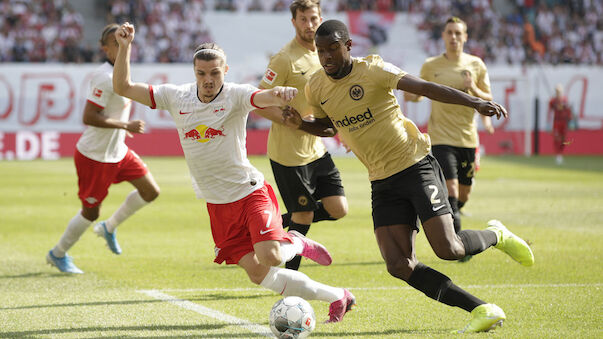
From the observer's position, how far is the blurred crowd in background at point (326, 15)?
33781 millimetres

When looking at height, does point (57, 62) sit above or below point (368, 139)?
below

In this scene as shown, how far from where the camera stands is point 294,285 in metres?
6.09

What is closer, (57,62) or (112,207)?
(112,207)

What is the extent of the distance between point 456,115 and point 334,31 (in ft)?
13.8

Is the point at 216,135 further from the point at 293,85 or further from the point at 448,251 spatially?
the point at 448,251

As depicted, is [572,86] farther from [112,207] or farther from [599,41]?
[112,207]

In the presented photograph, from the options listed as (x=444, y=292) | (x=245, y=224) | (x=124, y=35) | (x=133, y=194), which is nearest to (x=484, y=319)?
(x=444, y=292)

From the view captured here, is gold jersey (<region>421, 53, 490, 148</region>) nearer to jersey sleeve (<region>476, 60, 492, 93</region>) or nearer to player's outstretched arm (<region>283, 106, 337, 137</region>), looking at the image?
jersey sleeve (<region>476, 60, 492, 93</region>)

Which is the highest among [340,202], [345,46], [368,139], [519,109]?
[345,46]

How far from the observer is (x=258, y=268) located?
6.09 metres

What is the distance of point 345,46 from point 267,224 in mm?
1415

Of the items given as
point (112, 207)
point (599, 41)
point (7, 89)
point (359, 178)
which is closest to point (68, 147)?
point (7, 89)

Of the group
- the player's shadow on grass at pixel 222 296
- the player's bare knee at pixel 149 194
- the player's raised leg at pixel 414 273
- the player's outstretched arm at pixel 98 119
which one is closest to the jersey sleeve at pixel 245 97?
the player's raised leg at pixel 414 273

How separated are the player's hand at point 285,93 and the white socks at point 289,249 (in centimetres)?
111
